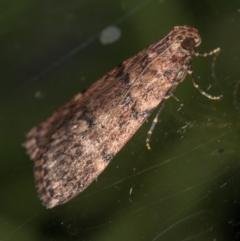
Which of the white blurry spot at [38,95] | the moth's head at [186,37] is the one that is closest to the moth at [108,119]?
the moth's head at [186,37]

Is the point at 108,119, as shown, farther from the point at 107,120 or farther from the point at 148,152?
the point at 148,152

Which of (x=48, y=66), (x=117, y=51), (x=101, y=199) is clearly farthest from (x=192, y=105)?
(x=48, y=66)

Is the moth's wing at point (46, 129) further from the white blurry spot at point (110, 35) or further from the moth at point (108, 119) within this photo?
the white blurry spot at point (110, 35)

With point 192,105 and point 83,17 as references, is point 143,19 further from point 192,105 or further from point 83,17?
point 192,105

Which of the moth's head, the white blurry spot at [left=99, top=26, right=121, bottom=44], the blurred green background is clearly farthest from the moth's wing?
the white blurry spot at [left=99, top=26, right=121, bottom=44]

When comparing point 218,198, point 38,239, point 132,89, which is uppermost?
point 132,89

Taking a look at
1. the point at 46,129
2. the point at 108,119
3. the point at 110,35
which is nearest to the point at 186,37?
the point at 108,119

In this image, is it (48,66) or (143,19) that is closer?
(143,19)

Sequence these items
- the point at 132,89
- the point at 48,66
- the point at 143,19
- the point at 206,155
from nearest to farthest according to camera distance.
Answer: the point at 206,155, the point at 132,89, the point at 143,19, the point at 48,66
